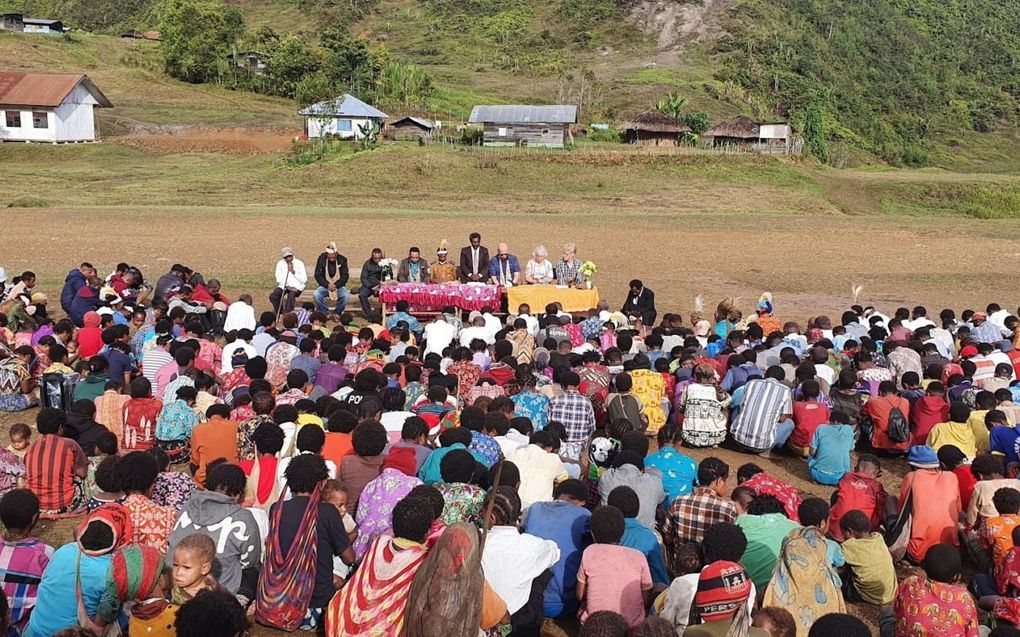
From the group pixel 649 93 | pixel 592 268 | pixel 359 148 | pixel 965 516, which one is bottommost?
pixel 965 516

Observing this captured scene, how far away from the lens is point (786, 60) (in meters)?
89.2

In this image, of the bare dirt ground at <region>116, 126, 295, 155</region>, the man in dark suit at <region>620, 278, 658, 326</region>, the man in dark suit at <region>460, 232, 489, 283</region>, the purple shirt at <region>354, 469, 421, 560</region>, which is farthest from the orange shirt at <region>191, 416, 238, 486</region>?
the bare dirt ground at <region>116, 126, 295, 155</region>

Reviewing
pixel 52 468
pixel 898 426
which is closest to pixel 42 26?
pixel 52 468

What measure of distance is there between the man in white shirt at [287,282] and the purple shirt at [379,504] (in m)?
9.33

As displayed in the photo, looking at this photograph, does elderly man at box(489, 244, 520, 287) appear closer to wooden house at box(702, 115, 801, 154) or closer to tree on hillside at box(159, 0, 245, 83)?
wooden house at box(702, 115, 801, 154)

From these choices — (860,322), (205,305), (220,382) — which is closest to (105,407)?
(220,382)

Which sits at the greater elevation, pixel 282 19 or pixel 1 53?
pixel 282 19

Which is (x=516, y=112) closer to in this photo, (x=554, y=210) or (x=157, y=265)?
(x=554, y=210)

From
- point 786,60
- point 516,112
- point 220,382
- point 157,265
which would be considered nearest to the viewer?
point 220,382

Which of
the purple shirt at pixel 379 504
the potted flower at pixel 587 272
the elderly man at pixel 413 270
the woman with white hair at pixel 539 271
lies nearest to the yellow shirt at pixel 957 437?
the purple shirt at pixel 379 504

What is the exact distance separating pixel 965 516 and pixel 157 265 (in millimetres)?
18406

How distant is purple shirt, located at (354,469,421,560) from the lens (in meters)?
5.74

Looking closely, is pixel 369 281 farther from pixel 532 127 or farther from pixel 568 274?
pixel 532 127

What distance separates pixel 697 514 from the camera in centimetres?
587
